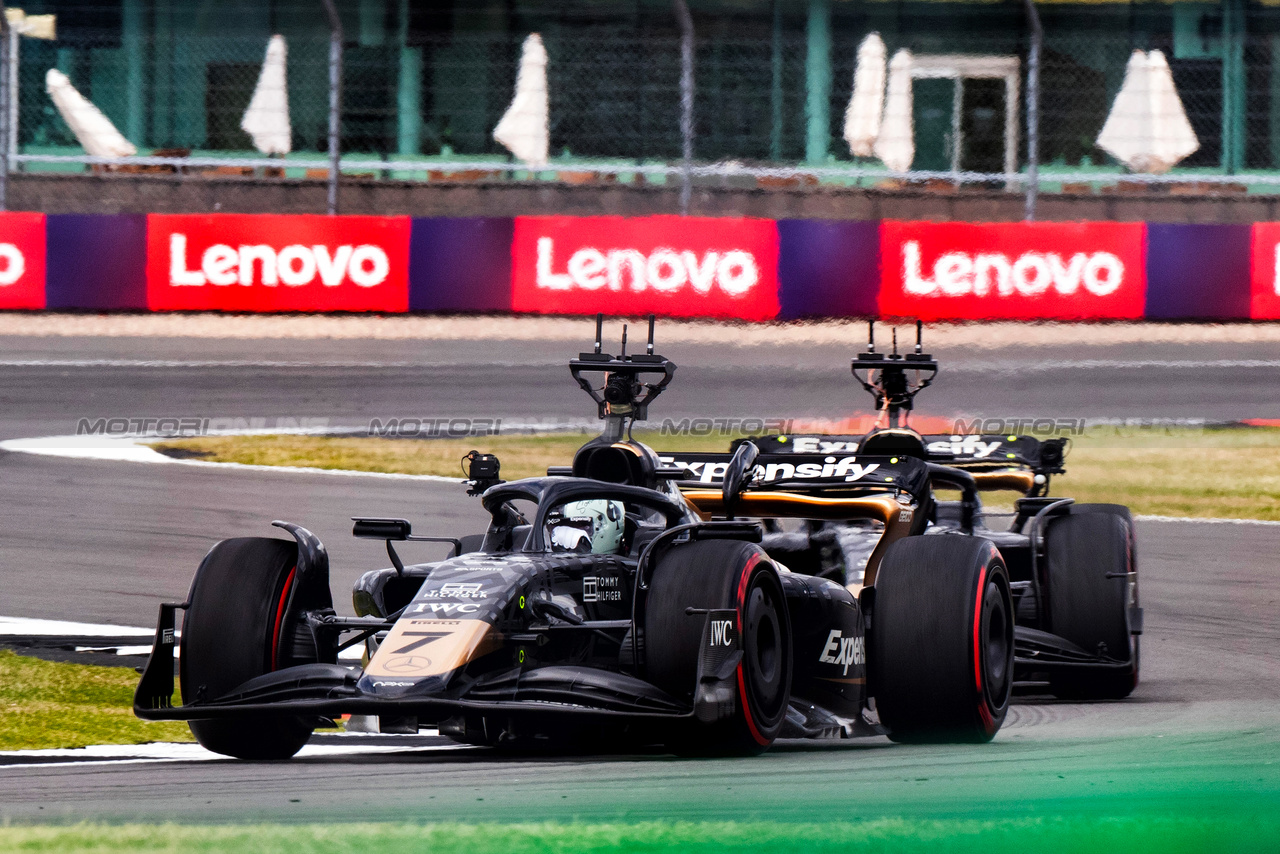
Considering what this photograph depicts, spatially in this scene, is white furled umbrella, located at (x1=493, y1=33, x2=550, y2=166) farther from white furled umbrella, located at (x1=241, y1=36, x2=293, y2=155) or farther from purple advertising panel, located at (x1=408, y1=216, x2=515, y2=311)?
purple advertising panel, located at (x1=408, y1=216, x2=515, y2=311)

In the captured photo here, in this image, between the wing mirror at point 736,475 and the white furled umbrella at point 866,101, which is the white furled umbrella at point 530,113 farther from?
the wing mirror at point 736,475

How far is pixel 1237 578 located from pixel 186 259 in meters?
10.6

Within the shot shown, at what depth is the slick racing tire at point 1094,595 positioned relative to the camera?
8656mm

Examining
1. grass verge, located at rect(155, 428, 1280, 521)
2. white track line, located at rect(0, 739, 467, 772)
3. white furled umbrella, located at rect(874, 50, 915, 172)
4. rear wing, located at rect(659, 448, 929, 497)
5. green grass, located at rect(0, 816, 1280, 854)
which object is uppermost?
white furled umbrella, located at rect(874, 50, 915, 172)

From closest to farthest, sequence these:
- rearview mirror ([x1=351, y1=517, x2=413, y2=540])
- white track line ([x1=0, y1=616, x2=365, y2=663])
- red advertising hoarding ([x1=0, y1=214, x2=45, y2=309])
Result: rearview mirror ([x1=351, y1=517, x2=413, y2=540])
white track line ([x1=0, y1=616, x2=365, y2=663])
red advertising hoarding ([x1=0, y1=214, x2=45, y2=309])

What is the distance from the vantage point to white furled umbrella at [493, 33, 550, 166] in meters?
21.3

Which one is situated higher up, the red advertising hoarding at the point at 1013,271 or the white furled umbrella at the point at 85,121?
the white furled umbrella at the point at 85,121

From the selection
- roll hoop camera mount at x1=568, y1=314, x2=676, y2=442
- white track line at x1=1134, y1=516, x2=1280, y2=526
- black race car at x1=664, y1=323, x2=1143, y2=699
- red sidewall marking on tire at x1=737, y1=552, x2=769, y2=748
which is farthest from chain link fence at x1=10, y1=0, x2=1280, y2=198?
red sidewall marking on tire at x1=737, y1=552, x2=769, y2=748

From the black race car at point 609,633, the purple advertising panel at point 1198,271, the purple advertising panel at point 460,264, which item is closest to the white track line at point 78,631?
the black race car at point 609,633

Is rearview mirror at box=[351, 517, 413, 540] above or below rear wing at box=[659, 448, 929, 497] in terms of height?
below

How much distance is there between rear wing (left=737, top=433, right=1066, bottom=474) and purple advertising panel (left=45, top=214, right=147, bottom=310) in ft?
31.8

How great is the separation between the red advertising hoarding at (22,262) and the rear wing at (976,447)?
396 inches

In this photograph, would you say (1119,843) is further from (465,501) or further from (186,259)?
(186,259)

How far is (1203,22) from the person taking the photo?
23922 mm
